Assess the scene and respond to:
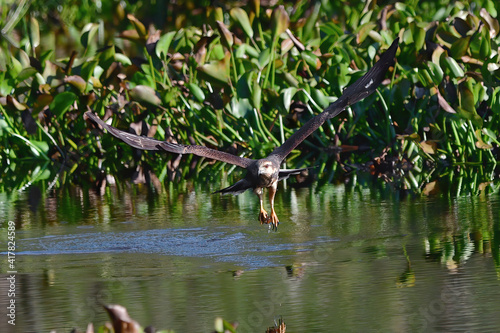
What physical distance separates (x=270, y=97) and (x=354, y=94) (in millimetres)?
3611

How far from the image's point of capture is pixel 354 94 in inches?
278

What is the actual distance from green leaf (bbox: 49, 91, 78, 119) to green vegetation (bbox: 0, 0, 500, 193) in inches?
0.6

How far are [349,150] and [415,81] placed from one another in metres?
1.13

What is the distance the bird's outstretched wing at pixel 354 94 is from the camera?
698 centimetres

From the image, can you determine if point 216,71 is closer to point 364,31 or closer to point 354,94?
point 364,31

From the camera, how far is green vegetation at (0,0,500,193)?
10188 mm

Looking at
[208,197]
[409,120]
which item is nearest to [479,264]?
[208,197]

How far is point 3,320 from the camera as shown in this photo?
4.63m

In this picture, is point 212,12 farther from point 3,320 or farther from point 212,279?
point 3,320

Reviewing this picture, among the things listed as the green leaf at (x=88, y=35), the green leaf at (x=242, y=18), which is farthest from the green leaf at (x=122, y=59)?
the green leaf at (x=242, y=18)

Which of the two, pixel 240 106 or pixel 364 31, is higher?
pixel 364 31

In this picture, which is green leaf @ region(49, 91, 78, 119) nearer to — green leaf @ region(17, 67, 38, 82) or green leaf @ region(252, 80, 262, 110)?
green leaf @ region(17, 67, 38, 82)

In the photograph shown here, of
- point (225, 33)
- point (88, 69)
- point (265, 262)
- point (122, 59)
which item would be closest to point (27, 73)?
point (88, 69)

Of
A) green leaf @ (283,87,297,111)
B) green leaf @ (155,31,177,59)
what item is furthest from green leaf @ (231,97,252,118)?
green leaf @ (155,31,177,59)
